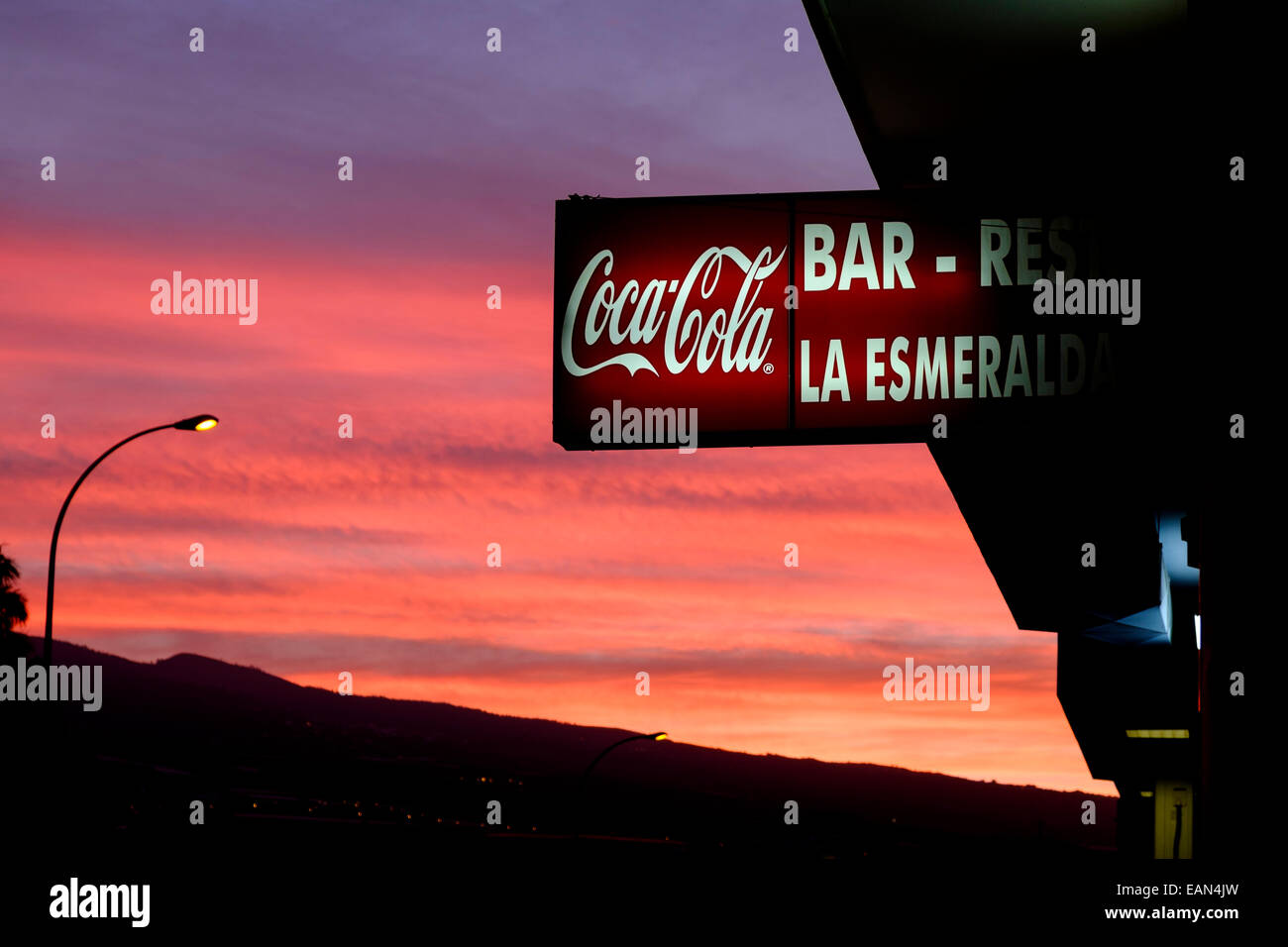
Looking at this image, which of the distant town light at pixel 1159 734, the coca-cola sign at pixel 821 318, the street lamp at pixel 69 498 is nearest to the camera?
the coca-cola sign at pixel 821 318

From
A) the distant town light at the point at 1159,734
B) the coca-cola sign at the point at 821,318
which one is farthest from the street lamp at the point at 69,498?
the distant town light at the point at 1159,734

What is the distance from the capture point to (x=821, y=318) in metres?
9.36

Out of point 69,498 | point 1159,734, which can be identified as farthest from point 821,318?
point 1159,734

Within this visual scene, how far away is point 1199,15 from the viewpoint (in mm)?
8156

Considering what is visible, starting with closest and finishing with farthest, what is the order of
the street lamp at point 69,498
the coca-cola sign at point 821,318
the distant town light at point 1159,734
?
the coca-cola sign at point 821,318, the street lamp at point 69,498, the distant town light at point 1159,734

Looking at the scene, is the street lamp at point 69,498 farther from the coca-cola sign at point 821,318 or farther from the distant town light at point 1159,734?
the distant town light at point 1159,734

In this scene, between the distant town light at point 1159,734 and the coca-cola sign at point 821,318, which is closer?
the coca-cola sign at point 821,318

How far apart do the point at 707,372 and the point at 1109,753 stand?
2978cm

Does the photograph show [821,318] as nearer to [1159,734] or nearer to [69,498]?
[69,498]

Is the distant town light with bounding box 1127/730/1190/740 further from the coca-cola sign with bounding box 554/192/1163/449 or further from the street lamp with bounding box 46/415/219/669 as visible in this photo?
the coca-cola sign with bounding box 554/192/1163/449

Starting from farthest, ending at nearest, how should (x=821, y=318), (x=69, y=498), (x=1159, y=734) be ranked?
1. (x=1159, y=734)
2. (x=69, y=498)
3. (x=821, y=318)

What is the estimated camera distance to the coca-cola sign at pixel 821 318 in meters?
8.93

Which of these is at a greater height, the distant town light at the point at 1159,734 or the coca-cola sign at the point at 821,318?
the coca-cola sign at the point at 821,318

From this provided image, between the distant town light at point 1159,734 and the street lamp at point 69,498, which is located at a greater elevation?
the street lamp at point 69,498
